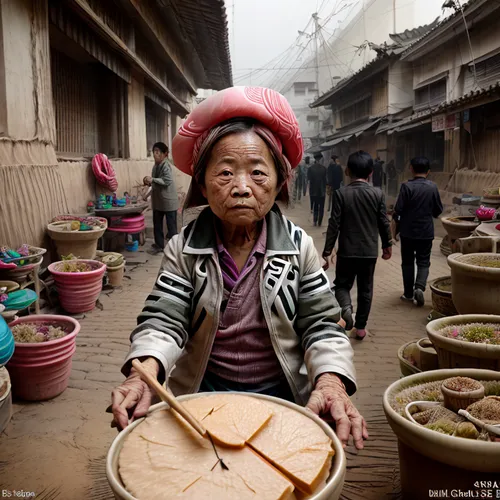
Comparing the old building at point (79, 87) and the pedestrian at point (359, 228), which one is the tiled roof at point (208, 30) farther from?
the pedestrian at point (359, 228)

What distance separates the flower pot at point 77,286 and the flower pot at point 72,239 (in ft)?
1.12

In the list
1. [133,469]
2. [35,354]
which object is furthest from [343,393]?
[35,354]

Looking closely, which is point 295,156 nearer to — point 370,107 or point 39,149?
point 39,149

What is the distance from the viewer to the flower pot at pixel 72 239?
6.18 meters

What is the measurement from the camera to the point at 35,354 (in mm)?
3729

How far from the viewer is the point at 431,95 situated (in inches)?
673

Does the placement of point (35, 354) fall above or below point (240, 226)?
below

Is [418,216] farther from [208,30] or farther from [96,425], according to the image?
[208,30]

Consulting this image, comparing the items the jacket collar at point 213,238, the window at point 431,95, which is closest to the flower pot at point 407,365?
the jacket collar at point 213,238

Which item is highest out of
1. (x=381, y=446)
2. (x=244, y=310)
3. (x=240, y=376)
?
(x=244, y=310)

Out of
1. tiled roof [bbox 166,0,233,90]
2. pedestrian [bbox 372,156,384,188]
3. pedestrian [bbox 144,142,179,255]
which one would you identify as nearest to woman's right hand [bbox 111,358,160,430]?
pedestrian [bbox 144,142,179,255]

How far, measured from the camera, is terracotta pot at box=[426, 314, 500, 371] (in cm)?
252

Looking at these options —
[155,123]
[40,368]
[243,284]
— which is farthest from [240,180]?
[155,123]

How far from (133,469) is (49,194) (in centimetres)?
588
